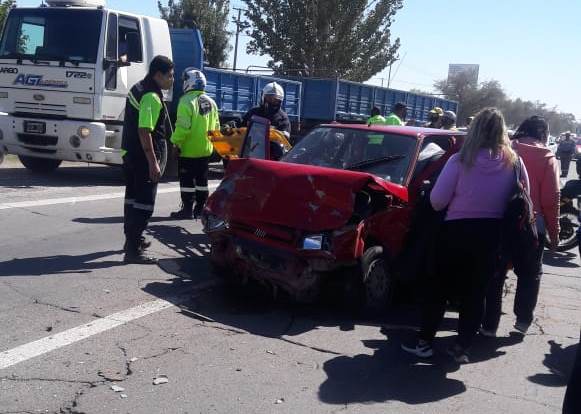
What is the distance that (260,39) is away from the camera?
3180 centimetres

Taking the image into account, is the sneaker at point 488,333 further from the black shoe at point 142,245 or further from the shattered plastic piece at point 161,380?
the black shoe at point 142,245

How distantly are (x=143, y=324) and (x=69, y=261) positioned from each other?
81.5 inches

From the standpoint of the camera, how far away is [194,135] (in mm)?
8961

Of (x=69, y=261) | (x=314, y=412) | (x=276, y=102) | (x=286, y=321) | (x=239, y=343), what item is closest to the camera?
(x=314, y=412)

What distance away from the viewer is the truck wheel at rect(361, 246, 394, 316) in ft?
18.7

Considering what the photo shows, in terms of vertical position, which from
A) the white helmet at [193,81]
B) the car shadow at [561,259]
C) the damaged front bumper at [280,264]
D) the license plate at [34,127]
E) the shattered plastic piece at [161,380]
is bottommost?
the car shadow at [561,259]

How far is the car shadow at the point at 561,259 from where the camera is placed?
9618mm

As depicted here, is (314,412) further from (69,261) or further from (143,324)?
(69,261)

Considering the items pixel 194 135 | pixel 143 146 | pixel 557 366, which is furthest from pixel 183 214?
pixel 557 366

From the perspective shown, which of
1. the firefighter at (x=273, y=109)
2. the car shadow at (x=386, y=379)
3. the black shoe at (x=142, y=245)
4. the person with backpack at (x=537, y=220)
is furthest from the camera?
the firefighter at (x=273, y=109)

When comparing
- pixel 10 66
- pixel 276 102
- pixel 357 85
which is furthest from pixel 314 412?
pixel 357 85

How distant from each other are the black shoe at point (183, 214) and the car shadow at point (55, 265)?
2.32 meters

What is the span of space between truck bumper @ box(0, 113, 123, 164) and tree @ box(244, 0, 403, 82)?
18.8 meters

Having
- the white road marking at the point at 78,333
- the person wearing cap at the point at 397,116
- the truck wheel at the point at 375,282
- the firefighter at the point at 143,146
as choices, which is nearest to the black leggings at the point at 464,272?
the truck wheel at the point at 375,282
